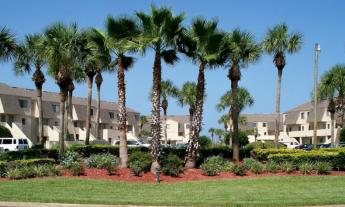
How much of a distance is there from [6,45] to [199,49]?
32.3ft

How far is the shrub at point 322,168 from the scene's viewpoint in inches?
962

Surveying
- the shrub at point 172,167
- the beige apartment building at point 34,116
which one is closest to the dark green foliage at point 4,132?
the beige apartment building at point 34,116

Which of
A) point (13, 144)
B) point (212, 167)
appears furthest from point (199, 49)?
point (13, 144)

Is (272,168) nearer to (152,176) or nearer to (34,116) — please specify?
(152,176)

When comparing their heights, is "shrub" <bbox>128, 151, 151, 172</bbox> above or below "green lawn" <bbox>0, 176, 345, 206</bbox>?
above

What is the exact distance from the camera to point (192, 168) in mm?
26891

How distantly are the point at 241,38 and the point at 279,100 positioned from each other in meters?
9.19

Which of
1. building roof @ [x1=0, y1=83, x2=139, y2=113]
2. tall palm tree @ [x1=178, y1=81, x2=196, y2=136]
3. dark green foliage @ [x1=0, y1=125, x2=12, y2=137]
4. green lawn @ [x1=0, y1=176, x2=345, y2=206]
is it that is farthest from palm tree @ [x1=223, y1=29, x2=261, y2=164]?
building roof @ [x1=0, y1=83, x2=139, y2=113]

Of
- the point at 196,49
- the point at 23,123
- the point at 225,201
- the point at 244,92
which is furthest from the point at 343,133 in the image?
the point at 225,201

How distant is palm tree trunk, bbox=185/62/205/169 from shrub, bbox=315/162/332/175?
19.8 feet

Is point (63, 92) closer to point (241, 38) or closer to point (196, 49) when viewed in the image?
point (196, 49)

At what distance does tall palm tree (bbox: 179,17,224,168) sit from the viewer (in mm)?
27203

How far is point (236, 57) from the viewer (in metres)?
30.6

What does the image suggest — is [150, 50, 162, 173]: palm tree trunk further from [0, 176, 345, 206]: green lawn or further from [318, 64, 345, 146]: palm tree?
[318, 64, 345, 146]: palm tree
